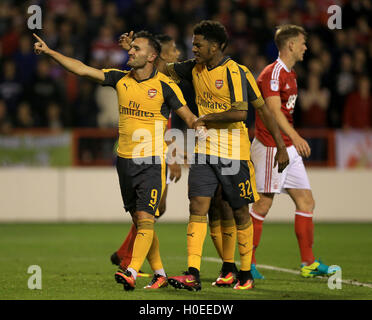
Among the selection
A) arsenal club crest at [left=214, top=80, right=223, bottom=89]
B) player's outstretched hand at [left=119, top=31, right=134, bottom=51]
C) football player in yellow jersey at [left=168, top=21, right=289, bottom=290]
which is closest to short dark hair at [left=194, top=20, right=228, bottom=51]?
football player in yellow jersey at [left=168, top=21, right=289, bottom=290]

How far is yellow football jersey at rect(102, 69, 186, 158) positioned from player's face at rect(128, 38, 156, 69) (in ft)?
0.45

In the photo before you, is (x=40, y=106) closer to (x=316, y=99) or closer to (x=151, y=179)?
(x=316, y=99)

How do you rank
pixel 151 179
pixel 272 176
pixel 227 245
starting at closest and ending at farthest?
pixel 151 179 → pixel 227 245 → pixel 272 176

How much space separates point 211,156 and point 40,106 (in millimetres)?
8321

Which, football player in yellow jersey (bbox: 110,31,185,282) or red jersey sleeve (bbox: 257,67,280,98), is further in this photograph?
red jersey sleeve (bbox: 257,67,280,98)

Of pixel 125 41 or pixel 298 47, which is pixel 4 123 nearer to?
pixel 298 47

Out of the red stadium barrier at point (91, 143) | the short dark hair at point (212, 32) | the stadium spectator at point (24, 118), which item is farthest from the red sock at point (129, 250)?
the stadium spectator at point (24, 118)

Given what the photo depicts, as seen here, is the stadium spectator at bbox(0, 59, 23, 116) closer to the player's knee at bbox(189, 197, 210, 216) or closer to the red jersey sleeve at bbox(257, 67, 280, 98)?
the red jersey sleeve at bbox(257, 67, 280, 98)

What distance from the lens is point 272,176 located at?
26.3ft

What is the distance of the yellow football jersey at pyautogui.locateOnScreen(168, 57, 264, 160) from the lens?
270 inches

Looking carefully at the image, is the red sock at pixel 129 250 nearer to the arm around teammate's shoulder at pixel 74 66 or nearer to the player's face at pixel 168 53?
the arm around teammate's shoulder at pixel 74 66

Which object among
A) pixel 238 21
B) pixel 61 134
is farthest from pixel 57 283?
pixel 238 21

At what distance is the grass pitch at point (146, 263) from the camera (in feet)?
21.3

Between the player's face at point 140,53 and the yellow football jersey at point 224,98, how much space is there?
1.52 ft
